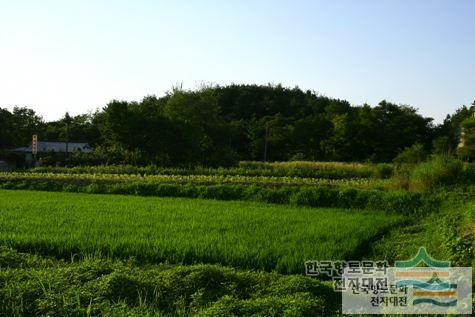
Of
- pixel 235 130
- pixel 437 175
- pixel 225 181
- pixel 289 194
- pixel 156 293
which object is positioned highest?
pixel 235 130

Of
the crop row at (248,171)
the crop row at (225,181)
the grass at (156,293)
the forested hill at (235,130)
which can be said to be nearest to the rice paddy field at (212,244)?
the grass at (156,293)

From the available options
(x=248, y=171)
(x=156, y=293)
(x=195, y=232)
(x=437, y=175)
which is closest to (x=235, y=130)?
(x=248, y=171)

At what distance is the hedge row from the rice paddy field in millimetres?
38

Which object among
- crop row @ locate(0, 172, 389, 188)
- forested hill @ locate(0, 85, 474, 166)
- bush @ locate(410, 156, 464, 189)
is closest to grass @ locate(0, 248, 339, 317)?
bush @ locate(410, 156, 464, 189)

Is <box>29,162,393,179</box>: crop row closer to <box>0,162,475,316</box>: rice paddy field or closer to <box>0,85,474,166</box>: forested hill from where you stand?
<box>0,85,474,166</box>: forested hill

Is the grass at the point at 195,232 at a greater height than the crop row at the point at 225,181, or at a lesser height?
lesser

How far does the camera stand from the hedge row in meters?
12.5

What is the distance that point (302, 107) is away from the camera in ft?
197

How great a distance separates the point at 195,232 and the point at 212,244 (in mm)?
1129

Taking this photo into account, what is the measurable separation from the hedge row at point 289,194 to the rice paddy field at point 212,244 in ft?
0.12

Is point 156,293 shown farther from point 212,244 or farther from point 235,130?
point 235,130

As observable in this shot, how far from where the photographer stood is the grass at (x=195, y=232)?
679cm

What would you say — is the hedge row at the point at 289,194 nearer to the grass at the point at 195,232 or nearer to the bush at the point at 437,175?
the bush at the point at 437,175

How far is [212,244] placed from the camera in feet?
23.6
